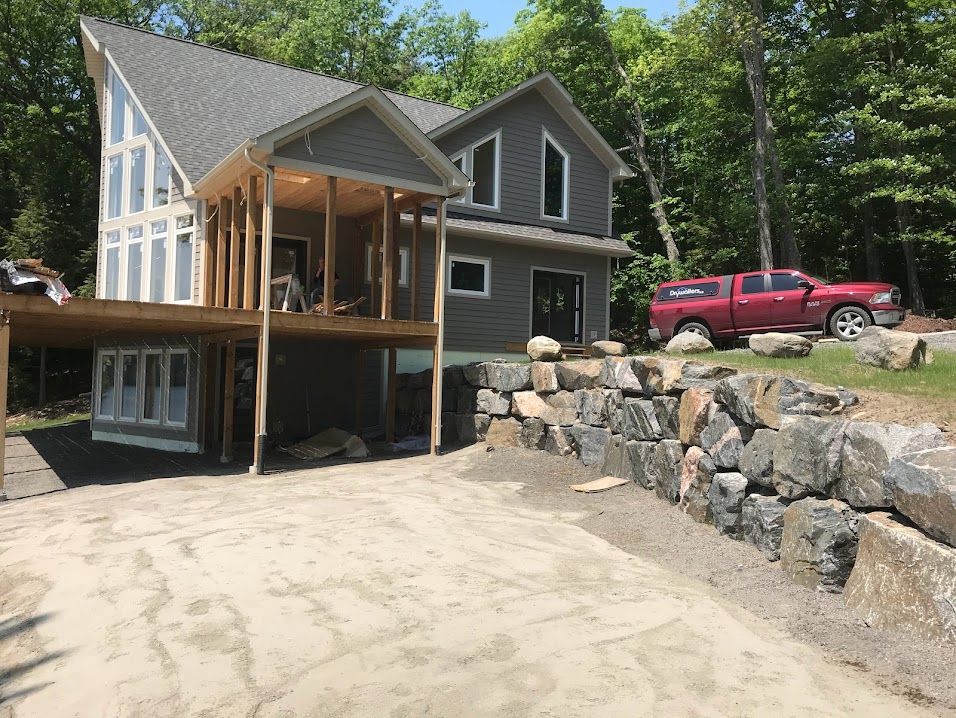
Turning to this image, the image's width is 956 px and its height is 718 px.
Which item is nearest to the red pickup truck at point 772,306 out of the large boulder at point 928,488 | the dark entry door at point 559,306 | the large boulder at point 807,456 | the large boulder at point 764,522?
the dark entry door at point 559,306

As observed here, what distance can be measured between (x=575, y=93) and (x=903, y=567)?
26013 millimetres

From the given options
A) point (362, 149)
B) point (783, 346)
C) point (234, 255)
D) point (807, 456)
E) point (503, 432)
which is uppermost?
point (362, 149)

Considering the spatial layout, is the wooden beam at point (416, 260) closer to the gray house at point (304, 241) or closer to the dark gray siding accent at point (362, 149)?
the gray house at point (304, 241)

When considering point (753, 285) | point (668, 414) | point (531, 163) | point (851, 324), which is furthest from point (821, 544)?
point (531, 163)

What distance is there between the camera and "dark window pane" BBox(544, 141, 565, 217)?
1936cm

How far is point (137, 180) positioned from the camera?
1666cm

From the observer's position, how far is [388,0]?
3684cm

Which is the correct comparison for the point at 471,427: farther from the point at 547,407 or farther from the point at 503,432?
the point at 547,407

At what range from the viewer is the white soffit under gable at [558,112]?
57.8ft

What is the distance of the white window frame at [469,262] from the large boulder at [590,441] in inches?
273

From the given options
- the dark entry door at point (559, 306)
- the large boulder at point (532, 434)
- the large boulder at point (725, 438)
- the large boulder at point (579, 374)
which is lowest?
the large boulder at point (532, 434)

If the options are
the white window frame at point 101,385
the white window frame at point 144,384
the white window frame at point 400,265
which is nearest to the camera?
the white window frame at point 144,384

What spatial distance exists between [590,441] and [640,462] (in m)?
1.38

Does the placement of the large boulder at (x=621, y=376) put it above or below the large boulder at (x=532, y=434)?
above
